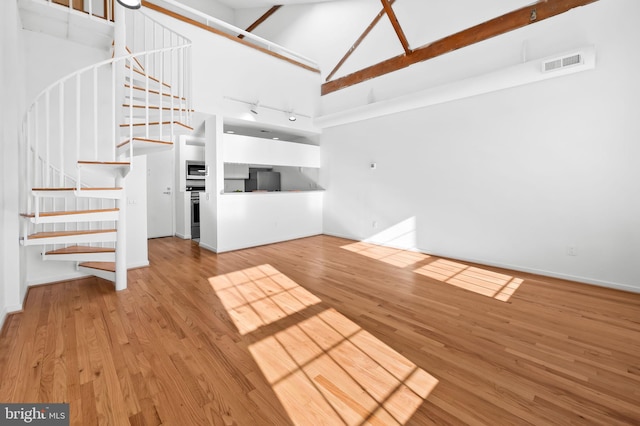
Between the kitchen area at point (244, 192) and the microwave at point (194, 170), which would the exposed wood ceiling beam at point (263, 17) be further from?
the microwave at point (194, 170)

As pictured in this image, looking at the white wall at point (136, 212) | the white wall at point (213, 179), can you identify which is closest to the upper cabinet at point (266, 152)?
the white wall at point (213, 179)

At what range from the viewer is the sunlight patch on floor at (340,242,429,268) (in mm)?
4664

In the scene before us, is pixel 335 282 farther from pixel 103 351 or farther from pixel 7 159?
pixel 7 159

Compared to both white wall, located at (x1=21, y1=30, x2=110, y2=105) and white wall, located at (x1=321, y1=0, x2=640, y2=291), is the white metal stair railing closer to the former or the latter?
white wall, located at (x1=21, y1=30, x2=110, y2=105)

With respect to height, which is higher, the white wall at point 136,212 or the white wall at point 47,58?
the white wall at point 47,58

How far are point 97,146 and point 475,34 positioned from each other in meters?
5.75

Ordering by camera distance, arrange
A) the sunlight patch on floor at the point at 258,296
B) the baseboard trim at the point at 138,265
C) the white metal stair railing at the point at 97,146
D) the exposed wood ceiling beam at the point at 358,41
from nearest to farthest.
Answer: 1. the sunlight patch on floor at the point at 258,296
2. the white metal stair railing at the point at 97,146
3. the baseboard trim at the point at 138,265
4. the exposed wood ceiling beam at the point at 358,41

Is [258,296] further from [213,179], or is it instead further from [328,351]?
[213,179]

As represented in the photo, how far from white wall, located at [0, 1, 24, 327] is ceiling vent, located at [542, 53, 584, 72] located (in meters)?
5.90

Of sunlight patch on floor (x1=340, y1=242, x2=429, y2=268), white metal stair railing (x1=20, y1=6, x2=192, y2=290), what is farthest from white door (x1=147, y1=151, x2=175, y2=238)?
sunlight patch on floor (x1=340, y1=242, x2=429, y2=268)

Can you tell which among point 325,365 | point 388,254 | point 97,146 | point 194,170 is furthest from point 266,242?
point 325,365

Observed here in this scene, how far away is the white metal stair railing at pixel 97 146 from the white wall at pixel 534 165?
13.2 feet

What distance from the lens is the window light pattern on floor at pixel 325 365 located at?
154cm

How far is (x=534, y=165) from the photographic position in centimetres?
389
